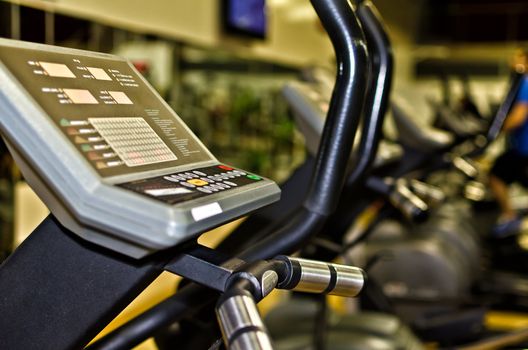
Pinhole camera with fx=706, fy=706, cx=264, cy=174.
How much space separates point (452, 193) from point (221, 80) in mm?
2652

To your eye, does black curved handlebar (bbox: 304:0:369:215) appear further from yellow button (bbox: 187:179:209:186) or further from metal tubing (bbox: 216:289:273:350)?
metal tubing (bbox: 216:289:273:350)

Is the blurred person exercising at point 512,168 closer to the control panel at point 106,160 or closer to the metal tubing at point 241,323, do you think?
the control panel at point 106,160

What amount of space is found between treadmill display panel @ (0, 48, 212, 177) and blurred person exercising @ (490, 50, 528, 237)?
14.4 ft

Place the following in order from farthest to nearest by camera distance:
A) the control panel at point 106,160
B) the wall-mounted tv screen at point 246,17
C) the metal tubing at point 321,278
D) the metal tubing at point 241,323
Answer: the wall-mounted tv screen at point 246,17 < the metal tubing at point 321,278 < the control panel at point 106,160 < the metal tubing at point 241,323

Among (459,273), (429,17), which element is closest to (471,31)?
(429,17)

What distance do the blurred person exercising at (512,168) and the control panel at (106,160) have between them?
4.43 meters

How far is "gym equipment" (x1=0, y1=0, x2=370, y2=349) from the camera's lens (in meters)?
0.76

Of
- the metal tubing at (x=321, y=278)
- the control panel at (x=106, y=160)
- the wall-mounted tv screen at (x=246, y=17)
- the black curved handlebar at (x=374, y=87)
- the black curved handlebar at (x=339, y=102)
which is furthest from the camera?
the wall-mounted tv screen at (x=246, y=17)

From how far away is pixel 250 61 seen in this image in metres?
6.52

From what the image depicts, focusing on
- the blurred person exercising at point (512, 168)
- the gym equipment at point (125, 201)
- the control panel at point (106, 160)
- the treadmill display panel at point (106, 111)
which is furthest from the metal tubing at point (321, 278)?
the blurred person exercising at point (512, 168)

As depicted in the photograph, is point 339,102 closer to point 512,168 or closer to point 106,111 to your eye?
point 106,111

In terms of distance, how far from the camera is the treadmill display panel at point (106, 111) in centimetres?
82

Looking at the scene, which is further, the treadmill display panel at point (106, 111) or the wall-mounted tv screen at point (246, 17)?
the wall-mounted tv screen at point (246, 17)

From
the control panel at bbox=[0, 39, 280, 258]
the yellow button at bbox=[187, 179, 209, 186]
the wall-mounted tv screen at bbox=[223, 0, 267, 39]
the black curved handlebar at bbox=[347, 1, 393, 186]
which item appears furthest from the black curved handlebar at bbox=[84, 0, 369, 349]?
the wall-mounted tv screen at bbox=[223, 0, 267, 39]
